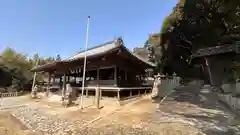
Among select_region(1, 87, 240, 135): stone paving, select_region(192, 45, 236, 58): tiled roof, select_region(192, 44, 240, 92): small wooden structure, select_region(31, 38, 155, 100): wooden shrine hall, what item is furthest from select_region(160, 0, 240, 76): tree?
select_region(1, 87, 240, 135): stone paving

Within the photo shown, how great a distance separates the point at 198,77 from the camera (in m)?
24.9

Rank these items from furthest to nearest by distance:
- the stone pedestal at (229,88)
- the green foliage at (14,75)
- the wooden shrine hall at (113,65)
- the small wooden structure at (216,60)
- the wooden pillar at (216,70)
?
the green foliage at (14,75) → the wooden pillar at (216,70) → the wooden shrine hall at (113,65) → the small wooden structure at (216,60) → the stone pedestal at (229,88)

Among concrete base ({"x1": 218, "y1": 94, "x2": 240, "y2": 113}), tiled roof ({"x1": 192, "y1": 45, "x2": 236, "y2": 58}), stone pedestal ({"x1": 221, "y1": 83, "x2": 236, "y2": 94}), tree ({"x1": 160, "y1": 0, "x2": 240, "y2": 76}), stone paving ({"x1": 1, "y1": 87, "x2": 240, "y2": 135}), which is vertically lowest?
stone paving ({"x1": 1, "y1": 87, "x2": 240, "y2": 135})

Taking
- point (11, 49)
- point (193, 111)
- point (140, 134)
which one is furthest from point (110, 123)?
point (11, 49)

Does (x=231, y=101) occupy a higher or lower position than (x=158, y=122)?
higher

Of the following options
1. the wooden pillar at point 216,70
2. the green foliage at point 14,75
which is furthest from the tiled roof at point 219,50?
the green foliage at point 14,75

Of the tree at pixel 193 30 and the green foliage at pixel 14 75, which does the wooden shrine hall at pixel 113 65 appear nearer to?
the tree at pixel 193 30

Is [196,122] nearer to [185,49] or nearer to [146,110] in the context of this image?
[146,110]

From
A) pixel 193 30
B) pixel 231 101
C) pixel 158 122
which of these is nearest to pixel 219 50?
pixel 231 101

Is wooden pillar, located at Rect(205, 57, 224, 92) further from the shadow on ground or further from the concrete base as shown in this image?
the concrete base

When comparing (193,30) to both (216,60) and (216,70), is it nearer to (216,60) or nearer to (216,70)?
(216,60)

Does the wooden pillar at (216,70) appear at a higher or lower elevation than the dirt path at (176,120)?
higher

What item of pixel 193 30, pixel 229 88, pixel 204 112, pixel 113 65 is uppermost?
pixel 193 30

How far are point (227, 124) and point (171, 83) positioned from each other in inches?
306
